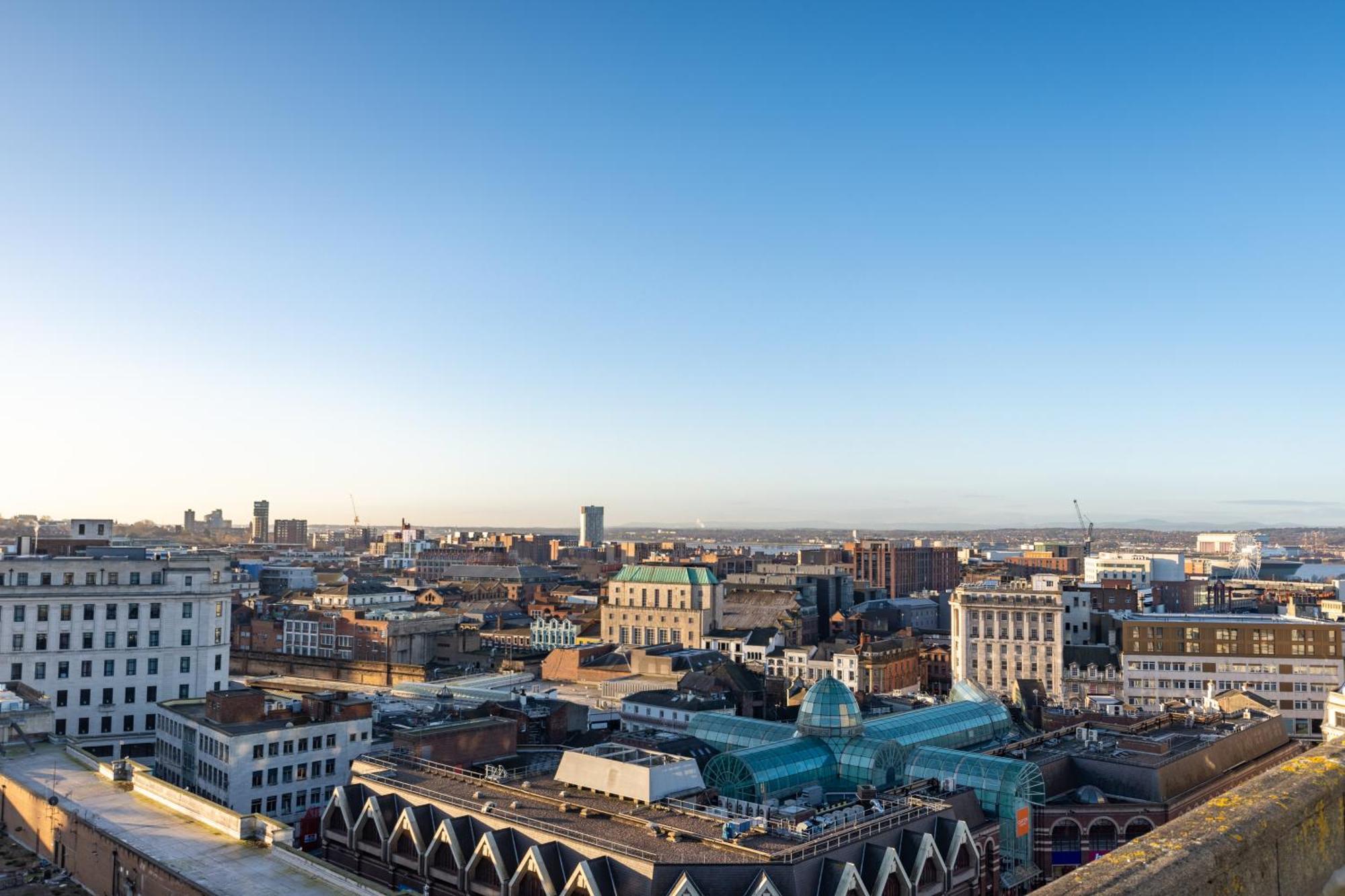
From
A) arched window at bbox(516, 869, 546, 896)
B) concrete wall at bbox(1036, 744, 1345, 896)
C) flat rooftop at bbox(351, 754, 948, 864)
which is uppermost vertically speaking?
concrete wall at bbox(1036, 744, 1345, 896)

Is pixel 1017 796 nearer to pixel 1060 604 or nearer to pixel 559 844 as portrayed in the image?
pixel 559 844

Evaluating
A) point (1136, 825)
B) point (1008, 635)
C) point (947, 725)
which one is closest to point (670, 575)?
point (1008, 635)

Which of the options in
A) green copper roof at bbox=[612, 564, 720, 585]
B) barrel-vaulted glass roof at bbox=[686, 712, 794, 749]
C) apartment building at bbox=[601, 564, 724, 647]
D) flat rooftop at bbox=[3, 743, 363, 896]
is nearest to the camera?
flat rooftop at bbox=[3, 743, 363, 896]

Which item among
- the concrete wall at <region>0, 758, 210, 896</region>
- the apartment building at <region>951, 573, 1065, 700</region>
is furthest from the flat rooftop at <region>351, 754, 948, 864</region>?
the apartment building at <region>951, 573, 1065, 700</region>

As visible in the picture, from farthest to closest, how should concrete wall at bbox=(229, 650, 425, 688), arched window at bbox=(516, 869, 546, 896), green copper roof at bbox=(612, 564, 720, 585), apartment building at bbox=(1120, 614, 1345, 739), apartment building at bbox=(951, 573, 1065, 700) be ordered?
green copper roof at bbox=(612, 564, 720, 585)
concrete wall at bbox=(229, 650, 425, 688)
apartment building at bbox=(951, 573, 1065, 700)
apartment building at bbox=(1120, 614, 1345, 739)
arched window at bbox=(516, 869, 546, 896)

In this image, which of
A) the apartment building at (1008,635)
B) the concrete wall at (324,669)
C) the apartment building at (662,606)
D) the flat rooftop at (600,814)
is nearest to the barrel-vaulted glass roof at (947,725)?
the flat rooftop at (600,814)

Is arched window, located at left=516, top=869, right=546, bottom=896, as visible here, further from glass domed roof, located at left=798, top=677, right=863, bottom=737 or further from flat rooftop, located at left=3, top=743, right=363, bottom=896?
glass domed roof, located at left=798, top=677, right=863, bottom=737

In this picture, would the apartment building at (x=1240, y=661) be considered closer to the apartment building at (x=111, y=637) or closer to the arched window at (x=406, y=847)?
the arched window at (x=406, y=847)
